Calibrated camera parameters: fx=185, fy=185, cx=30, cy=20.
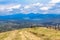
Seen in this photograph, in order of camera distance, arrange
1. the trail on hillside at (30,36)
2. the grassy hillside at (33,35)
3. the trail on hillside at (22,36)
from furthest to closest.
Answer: the trail on hillside at (22,36) < the trail on hillside at (30,36) < the grassy hillside at (33,35)

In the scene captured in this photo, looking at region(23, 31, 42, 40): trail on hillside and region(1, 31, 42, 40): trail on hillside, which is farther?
region(1, 31, 42, 40): trail on hillside

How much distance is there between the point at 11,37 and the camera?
95500mm

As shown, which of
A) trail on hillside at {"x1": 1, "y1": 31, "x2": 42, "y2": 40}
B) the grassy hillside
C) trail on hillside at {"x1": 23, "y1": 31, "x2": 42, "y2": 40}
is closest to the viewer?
the grassy hillside

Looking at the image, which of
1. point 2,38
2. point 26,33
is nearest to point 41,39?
point 26,33

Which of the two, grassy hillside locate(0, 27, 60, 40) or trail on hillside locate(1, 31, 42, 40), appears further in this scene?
trail on hillside locate(1, 31, 42, 40)

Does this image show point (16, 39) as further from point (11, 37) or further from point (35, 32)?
point (35, 32)

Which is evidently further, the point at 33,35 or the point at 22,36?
the point at 33,35

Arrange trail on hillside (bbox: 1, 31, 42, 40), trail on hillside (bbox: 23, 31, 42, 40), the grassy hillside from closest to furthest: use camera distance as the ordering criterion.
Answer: the grassy hillside, trail on hillside (bbox: 23, 31, 42, 40), trail on hillside (bbox: 1, 31, 42, 40)

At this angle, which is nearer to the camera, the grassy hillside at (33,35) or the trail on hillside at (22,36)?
the grassy hillside at (33,35)

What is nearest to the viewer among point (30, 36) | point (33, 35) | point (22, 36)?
point (30, 36)

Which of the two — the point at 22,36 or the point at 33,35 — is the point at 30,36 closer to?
the point at 33,35

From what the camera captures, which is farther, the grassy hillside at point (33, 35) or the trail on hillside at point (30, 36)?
the trail on hillside at point (30, 36)

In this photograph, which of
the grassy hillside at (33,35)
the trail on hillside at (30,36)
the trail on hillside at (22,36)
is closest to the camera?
the grassy hillside at (33,35)

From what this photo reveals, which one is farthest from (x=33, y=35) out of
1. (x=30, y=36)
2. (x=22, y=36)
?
(x=22, y=36)
